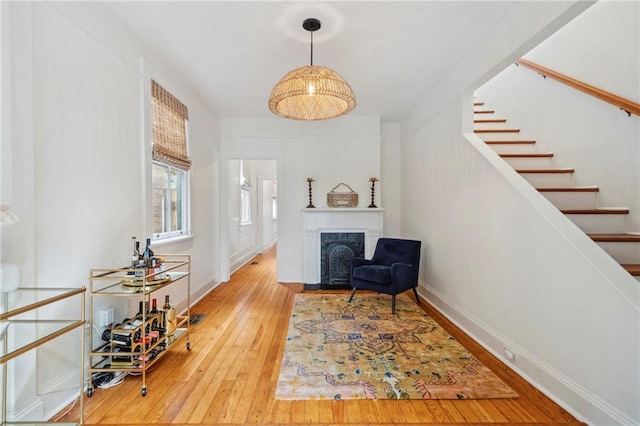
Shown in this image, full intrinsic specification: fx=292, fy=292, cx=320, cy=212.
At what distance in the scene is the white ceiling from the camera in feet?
6.99

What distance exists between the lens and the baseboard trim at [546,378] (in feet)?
5.04

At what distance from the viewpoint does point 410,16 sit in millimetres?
2225

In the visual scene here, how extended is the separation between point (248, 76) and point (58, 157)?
6.72 ft

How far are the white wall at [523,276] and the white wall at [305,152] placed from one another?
119cm

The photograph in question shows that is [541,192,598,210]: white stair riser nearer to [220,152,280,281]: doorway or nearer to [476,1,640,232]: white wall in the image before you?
[476,1,640,232]: white wall

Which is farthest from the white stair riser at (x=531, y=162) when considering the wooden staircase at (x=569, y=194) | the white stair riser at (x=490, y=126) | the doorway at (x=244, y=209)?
the doorway at (x=244, y=209)

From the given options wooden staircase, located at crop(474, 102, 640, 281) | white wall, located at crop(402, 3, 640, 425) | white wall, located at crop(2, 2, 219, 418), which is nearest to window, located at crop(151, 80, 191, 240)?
white wall, located at crop(2, 2, 219, 418)

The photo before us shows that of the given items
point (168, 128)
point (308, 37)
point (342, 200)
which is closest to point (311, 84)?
point (308, 37)

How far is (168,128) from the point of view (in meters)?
3.08

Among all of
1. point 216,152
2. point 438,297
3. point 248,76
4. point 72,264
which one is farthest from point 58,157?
point 438,297

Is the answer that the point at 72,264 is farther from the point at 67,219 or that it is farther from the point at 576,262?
the point at 576,262

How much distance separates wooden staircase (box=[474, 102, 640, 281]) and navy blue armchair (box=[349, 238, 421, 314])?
141 cm

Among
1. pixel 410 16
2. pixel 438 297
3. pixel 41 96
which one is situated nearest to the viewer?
pixel 41 96

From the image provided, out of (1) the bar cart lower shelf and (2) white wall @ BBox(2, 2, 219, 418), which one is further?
(1) the bar cart lower shelf
